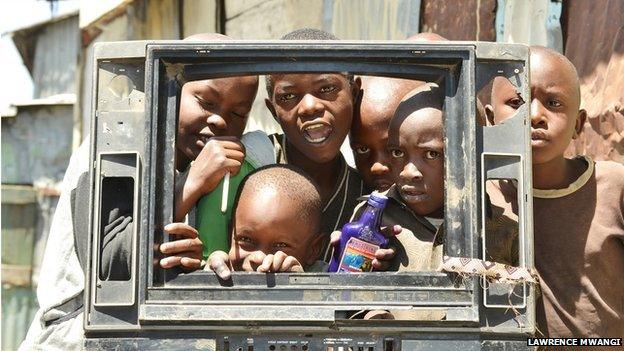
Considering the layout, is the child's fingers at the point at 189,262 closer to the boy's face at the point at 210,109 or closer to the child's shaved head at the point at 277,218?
the child's shaved head at the point at 277,218

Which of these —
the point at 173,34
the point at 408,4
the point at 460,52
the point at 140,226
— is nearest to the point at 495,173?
the point at 460,52

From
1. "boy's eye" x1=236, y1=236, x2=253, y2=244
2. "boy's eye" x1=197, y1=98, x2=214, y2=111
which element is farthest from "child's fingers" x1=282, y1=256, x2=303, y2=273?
"boy's eye" x1=197, y1=98, x2=214, y2=111

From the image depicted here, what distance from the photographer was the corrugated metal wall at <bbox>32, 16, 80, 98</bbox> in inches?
535

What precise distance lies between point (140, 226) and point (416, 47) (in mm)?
735

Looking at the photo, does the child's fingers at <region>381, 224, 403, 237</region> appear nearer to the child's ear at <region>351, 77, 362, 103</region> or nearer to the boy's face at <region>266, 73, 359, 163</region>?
the boy's face at <region>266, 73, 359, 163</region>

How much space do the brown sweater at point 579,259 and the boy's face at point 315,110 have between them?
0.50 meters

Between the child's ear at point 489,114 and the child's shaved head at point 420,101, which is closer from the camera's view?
the child's shaved head at point 420,101

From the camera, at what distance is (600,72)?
4.46 metres

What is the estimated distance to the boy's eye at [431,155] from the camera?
10.1ft

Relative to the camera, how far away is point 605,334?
3186mm

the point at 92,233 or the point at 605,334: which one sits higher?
the point at 92,233

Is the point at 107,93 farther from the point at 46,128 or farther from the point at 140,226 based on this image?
the point at 46,128

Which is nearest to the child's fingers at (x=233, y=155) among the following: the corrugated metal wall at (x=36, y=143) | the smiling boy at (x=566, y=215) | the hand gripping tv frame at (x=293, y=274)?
Answer: the hand gripping tv frame at (x=293, y=274)

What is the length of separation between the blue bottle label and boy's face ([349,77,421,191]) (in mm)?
494
